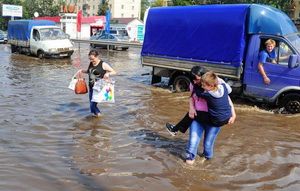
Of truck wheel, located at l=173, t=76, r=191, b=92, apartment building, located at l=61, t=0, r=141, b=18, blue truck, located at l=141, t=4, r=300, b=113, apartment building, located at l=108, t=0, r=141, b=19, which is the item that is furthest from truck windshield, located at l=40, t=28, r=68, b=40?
apartment building, located at l=108, t=0, r=141, b=19

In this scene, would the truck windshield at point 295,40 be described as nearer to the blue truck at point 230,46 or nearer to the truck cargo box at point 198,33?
the blue truck at point 230,46

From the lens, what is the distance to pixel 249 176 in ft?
21.3

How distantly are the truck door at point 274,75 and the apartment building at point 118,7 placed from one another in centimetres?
10737

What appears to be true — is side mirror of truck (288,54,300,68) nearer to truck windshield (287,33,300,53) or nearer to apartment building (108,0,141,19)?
truck windshield (287,33,300,53)

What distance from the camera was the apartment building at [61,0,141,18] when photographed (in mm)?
120125

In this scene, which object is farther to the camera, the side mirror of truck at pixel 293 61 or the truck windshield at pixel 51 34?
the truck windshield at pixel 51 34

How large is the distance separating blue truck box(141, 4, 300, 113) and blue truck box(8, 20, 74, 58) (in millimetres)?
11603

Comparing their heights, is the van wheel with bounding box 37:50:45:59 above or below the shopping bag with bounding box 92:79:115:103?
below

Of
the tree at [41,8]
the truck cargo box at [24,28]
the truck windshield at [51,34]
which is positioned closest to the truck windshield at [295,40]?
the truck windshield at [51,34]

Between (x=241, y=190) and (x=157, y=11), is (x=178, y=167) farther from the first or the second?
(x=157, y=11)

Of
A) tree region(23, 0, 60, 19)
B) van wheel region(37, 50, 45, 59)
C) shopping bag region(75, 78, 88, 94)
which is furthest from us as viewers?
tree region(23, 0, 60, 19)

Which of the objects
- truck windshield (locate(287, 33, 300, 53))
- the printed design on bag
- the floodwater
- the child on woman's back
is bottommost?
the floodwater

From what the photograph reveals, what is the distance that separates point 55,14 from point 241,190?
9509cm

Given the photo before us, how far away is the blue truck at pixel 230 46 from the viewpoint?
1085cm
